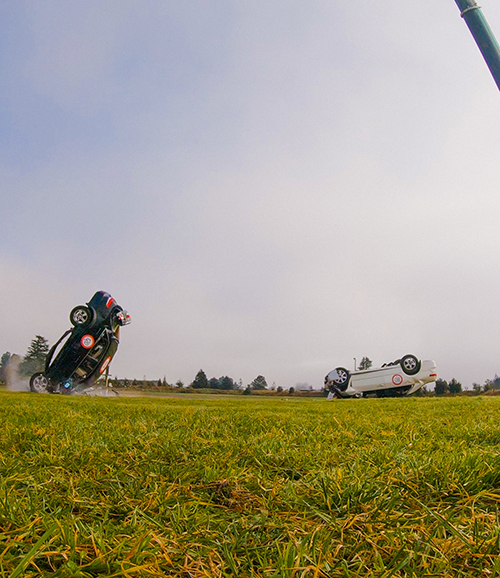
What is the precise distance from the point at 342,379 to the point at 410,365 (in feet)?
16.8

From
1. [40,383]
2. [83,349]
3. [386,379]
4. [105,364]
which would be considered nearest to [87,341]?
[83,349]

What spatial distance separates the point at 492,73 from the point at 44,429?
605 centimetres

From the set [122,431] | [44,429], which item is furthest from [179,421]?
[44,429]

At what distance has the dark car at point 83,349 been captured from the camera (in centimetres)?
2059

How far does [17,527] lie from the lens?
174 centimetres

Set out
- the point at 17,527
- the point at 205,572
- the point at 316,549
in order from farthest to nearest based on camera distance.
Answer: the point at 17,527, the point at 316,549, the point at 205,572

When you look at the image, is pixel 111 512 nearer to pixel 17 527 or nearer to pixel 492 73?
pixel 17 527

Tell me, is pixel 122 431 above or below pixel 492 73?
below

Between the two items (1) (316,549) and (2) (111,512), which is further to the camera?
(2) (111,512)

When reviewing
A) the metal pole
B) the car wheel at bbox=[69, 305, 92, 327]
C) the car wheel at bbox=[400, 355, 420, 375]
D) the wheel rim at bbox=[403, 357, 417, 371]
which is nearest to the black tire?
the car wheel at bbox=[400, 355, 420, 375]

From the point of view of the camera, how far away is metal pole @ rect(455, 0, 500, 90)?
433 centimetres

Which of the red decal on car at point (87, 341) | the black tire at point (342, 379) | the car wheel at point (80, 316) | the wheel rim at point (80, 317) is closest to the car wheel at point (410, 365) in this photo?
the black tire at point (342, 379)

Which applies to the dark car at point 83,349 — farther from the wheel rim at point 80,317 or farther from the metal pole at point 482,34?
the metal pole at point 482,34

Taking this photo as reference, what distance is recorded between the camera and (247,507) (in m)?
2.03
